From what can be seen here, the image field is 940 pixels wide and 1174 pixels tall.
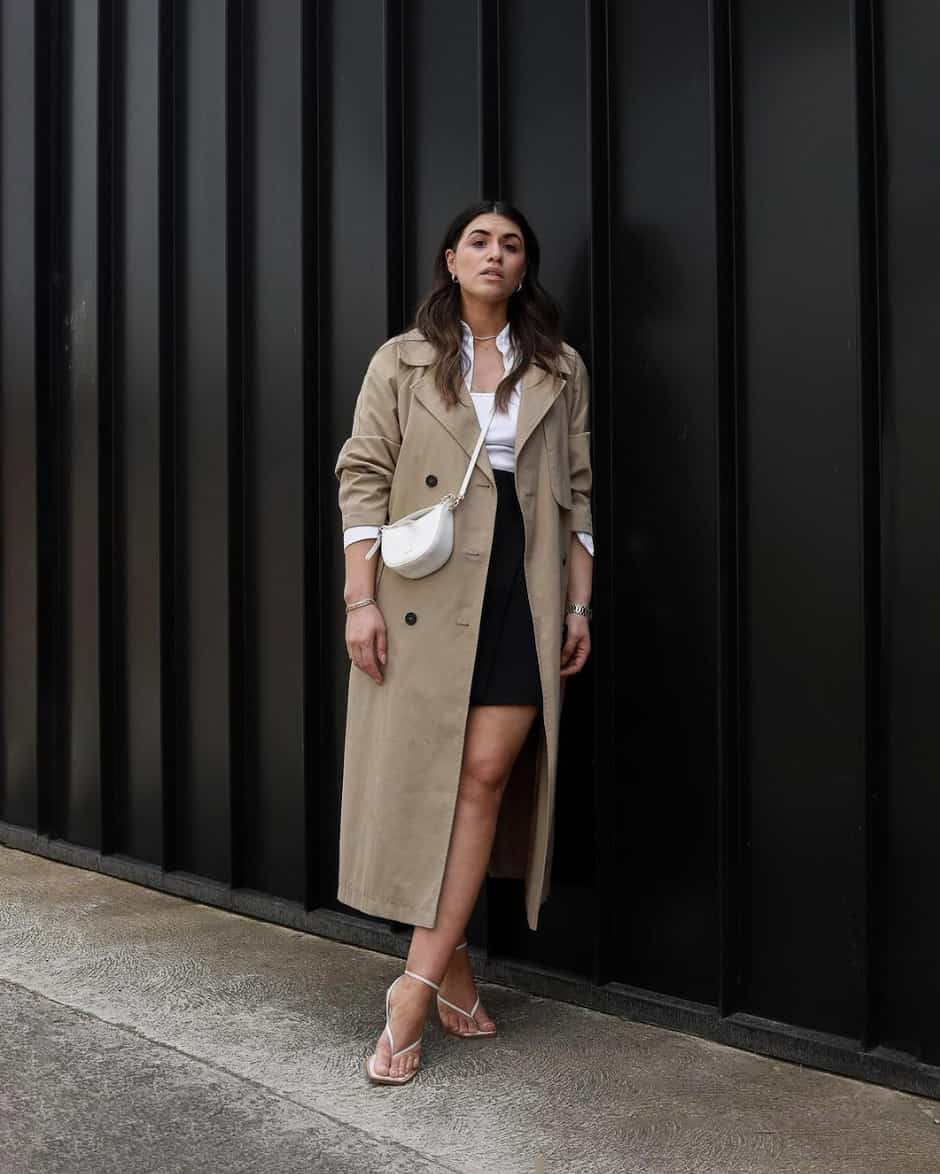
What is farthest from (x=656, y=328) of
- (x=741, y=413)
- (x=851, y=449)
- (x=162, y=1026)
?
(x=162, y=1026)

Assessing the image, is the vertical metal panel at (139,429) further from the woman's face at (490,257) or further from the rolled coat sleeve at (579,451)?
the rolled coat sleeve at (579,451)

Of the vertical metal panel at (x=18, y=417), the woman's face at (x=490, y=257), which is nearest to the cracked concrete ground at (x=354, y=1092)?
the woman's face at (x=490, y=257)

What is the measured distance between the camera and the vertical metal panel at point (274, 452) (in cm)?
478

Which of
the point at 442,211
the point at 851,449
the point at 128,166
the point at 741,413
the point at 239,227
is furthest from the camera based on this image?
→ the point at 128,166

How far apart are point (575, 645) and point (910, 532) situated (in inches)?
35.0

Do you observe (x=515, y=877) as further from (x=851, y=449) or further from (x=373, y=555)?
(x=851, y=449)

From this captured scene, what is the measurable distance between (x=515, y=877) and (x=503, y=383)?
4.55ft

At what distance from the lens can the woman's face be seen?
3.52 m

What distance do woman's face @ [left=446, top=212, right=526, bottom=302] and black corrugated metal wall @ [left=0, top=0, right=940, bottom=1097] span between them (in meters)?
0.36

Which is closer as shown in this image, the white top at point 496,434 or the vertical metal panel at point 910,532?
the vertical metal panel at point 910,532

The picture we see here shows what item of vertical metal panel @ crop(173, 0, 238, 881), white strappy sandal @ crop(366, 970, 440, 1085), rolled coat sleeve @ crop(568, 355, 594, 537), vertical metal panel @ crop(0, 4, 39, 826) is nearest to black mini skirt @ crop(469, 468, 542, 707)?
rolled coat sleeve @ crop(568, 355, 594, 537)

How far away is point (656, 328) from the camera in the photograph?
12.2 feet

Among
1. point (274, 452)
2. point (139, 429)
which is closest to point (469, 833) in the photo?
point (274, 452)

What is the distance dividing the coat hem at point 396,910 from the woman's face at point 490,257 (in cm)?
160
